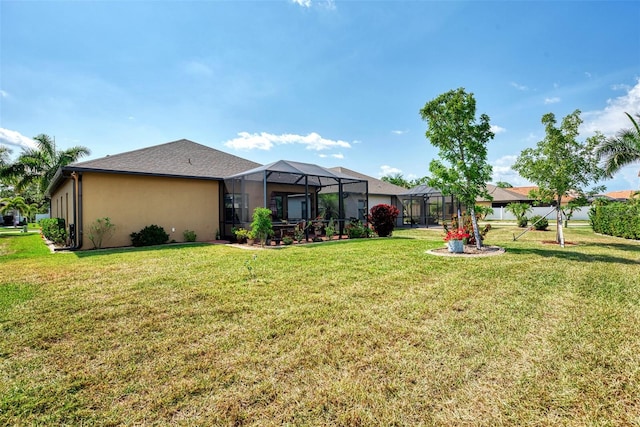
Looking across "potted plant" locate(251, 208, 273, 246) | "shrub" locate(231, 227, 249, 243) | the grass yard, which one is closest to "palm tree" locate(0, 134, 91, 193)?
"shrub" locate(231, 227, 249, 243)

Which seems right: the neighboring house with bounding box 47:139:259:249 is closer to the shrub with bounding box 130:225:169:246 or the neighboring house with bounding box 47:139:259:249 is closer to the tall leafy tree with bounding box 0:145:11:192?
the shrub with bounding box 130:225:169:246

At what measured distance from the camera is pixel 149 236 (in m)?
11.4

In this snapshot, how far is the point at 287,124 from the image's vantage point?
18641 mm

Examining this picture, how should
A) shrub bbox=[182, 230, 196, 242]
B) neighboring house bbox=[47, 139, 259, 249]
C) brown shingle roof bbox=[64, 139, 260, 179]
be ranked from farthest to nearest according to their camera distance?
1. shrub bbox=[182, 230, 196, 242]
2. brown shingle roof bbox=[64, 139, 260, 179]
3. neighboring house bbox=[47, 139, 259, 249]

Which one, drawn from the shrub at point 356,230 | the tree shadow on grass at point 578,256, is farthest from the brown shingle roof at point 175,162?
the tree shadow on grass at point 578,256

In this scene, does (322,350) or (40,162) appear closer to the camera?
(322,350)

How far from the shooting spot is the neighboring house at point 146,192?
10594mm

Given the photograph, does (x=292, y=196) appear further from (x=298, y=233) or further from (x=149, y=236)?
(x=149, y=236)

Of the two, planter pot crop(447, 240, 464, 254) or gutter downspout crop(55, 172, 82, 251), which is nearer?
planter pot crop(447, 240, 464, 254)

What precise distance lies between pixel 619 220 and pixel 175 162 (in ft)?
68.7

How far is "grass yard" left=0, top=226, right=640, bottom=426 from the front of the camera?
2049mm

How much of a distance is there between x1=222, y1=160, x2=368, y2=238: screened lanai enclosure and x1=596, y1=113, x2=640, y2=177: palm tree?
11.3 m

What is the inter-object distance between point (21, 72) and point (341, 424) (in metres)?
17.1

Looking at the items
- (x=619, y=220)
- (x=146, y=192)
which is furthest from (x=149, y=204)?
(x=619, y=220)
